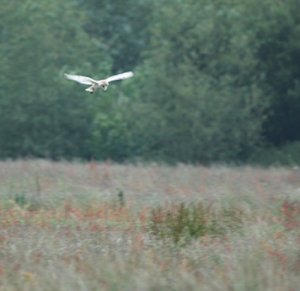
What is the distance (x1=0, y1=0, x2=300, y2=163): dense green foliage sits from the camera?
33.8m

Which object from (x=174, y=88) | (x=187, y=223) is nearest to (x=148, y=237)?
(x=187, y=223)

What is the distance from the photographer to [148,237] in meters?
11.2

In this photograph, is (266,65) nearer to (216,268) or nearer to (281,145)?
(281,145)

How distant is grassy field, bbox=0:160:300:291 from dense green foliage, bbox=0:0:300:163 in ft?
48.8

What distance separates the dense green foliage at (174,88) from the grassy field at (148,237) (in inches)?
586

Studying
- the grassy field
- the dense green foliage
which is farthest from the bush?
the dense green foliage

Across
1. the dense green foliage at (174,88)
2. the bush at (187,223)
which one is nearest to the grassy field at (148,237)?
the bush at (187,223)

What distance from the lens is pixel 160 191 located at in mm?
17703

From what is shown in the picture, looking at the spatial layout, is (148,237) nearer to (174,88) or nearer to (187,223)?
(187,223)

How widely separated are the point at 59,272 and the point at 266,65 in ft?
87.4

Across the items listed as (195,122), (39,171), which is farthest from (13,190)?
(195,122)

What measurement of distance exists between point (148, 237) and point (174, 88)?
22.8 metres

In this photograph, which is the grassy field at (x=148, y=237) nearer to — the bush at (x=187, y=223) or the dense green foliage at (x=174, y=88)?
the bush at (x=187, y=223)

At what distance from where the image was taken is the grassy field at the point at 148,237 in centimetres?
866
